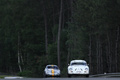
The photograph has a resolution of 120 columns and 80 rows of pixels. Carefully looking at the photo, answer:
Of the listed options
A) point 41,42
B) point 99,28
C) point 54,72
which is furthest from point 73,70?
point 41,42

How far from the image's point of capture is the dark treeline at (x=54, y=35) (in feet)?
206

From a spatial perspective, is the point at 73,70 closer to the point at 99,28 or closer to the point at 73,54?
the point at 99,28

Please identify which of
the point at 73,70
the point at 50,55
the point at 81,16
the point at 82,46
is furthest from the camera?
the point at 50,55

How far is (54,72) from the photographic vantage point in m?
44.5

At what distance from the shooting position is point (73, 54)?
A: 7056cm

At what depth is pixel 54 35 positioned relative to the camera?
79.7 metres

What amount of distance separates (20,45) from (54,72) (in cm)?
3818

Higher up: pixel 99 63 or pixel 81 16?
pixel 81 16

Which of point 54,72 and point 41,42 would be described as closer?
point 54,72

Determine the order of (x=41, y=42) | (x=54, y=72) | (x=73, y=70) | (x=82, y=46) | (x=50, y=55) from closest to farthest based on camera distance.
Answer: (x=73, y=70) < (x=54, y=72) < (x=82, y=46) < (x=50, y=55) < (x=41, y=42)

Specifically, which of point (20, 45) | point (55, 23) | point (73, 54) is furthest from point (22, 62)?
point (73, 54)

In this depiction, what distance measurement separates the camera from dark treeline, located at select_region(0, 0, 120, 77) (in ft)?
206

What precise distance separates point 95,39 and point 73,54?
4.23 metres

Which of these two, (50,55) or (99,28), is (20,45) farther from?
(99,28)
